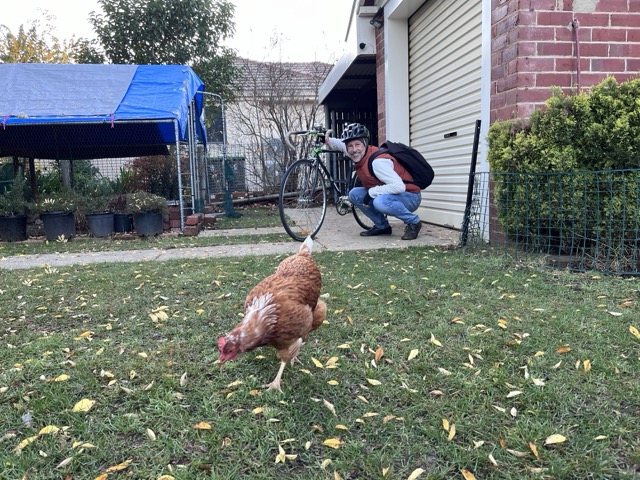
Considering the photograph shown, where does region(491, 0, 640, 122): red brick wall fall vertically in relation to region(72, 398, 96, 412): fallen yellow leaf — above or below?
above

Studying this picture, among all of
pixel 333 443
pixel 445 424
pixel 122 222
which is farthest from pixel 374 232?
pixel 333 443

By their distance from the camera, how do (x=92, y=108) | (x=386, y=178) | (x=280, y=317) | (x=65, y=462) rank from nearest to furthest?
(x=65, y=462), (x=280, y=317), (x=386, y=178), (x=92, y=108)

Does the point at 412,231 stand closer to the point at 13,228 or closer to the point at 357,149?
the point at 357,149

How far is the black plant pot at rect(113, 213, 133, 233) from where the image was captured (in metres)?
7.42

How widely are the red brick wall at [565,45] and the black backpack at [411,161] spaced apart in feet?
4.68

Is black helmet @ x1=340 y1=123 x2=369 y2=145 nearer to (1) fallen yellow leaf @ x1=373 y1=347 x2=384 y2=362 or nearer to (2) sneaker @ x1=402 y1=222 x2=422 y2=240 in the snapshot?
(2) sneaker @ x1=402 y1=222 x2=422 y2=240

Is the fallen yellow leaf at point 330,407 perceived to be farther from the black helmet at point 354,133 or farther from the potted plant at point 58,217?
the potted plant at point 58,217

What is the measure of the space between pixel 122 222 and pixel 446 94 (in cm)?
553

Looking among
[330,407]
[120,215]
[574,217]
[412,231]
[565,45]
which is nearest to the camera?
[330,407]

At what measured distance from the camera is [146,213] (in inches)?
285

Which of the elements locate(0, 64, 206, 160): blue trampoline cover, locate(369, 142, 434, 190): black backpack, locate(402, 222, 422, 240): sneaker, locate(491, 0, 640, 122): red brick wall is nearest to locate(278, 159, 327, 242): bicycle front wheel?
locate(369, 142, 434, 190): black backpack

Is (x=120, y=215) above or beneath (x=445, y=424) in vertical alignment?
above

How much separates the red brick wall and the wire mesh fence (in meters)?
0.81

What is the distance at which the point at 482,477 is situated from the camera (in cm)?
158
